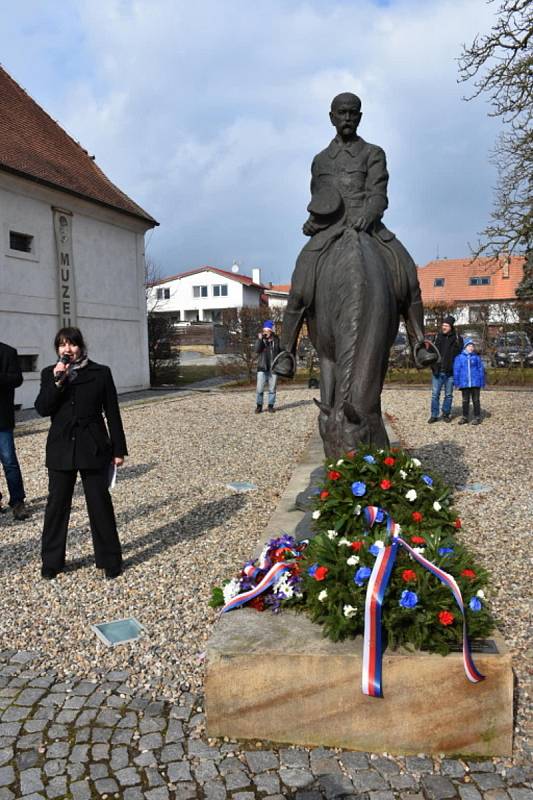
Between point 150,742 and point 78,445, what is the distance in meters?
2.22

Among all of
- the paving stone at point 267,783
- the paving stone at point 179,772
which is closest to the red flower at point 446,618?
the paving stone at point 267,783

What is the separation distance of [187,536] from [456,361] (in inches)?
287

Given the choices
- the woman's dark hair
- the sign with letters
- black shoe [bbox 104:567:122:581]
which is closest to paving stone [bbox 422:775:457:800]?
black shoe [bbox 104:567:122:581]

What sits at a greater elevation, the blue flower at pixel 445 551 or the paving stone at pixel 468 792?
the blue flower at pixel 445 551

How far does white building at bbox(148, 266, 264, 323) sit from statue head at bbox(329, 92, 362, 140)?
47.2 m

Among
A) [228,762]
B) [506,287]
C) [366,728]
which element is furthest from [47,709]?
[506,287]

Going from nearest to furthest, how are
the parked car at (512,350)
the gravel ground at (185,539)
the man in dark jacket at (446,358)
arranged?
the gravel ground at (185,539) < the man in dark jacket at (446,358) < the parked car at (512,350)

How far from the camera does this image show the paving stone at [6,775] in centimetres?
246

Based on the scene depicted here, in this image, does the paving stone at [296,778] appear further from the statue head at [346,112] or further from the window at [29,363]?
the window at [29,363]

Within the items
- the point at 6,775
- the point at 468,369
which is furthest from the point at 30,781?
the point at 468,369

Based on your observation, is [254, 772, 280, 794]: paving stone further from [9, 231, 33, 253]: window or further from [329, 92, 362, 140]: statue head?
[9, 231, 33, 253]: window

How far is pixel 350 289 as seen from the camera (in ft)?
14.4

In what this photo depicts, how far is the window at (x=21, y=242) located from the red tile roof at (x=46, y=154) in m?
1.42

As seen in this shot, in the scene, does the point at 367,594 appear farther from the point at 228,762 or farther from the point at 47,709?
the point at 47,709
